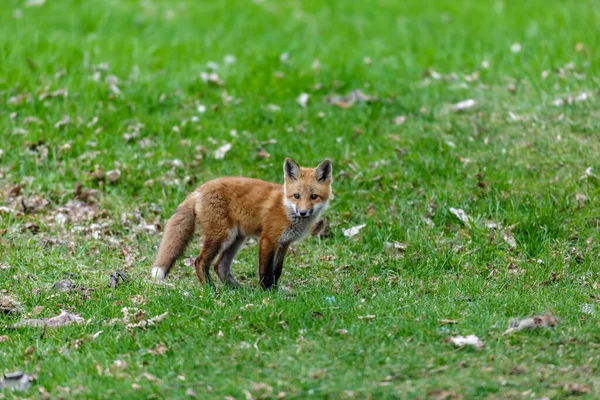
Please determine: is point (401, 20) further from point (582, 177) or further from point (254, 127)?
point (582, 177)

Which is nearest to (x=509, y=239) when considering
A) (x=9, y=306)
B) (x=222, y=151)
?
(x=222, y=151)

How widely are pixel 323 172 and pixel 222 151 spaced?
2.90 m

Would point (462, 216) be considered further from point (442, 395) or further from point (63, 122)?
point (63, 122)

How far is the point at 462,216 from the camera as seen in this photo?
9195 millimetres

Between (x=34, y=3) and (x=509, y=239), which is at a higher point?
(x=34, y=3)

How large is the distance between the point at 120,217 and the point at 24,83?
11.9 ft

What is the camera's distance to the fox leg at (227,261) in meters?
8.19

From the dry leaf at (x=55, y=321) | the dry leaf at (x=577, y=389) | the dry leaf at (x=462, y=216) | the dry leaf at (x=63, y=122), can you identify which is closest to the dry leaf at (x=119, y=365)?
the dry leaf at (x=55, y=321)

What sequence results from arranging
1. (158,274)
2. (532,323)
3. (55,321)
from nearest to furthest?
(532,323) → (55,321) → (158,274)

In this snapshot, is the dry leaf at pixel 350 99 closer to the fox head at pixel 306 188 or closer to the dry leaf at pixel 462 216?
the dry leaf at pixel 462 216

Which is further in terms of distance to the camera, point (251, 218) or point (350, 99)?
point (350, 99)

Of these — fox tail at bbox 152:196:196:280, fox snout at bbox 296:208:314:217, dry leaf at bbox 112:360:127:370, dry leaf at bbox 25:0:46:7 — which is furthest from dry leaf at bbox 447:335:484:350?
dry leaf at bbox 25:0:46:7

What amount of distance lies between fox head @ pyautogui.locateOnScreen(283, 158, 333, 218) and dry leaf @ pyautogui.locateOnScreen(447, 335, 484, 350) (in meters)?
2.08

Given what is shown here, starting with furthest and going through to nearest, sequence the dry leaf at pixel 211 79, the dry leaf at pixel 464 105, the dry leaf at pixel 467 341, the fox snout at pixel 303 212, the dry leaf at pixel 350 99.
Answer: the dry leaf at pixel 211 79 < the dry leaf at pixel 350 99 < the dry leaf at pixel 464 105 < the fox snout at pixel 303 212 < the dry leaf at pixel 467 341
